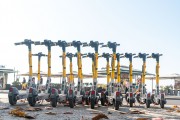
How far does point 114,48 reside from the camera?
15.7 meters

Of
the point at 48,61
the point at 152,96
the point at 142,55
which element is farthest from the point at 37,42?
the point at 152,96

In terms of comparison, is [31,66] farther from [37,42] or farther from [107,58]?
[107,58]

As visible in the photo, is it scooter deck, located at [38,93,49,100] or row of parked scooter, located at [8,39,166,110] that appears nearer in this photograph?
row of parked scooter, located at [8,39,166,110]

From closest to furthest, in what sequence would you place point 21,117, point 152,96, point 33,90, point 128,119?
point 21,117 < point 128,119 < point 33,90 < point 152,96

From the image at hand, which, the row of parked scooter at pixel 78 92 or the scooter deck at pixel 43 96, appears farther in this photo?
the scooter deck at pixel 43 96

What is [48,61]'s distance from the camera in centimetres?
1535

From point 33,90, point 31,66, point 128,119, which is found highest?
point 31,66

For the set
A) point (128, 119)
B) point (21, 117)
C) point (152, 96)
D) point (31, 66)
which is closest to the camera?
point (21, 117)

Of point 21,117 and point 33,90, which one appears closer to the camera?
point 21,117

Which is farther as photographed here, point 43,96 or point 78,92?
point 78,92

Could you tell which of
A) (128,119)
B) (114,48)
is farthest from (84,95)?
(128,119)

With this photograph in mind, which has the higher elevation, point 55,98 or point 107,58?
point 107,58

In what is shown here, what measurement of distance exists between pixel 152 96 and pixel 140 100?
0.87 meters

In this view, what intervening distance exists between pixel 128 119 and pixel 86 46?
256 inches
